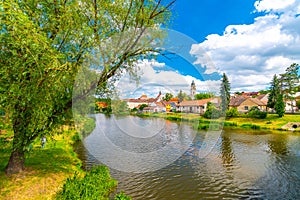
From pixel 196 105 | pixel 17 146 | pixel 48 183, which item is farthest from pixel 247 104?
pixel 17 146

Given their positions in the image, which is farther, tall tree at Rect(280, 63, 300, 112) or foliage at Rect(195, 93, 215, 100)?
tall tree at Rect(280, 63, 300, 112)

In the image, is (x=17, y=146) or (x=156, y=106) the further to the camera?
(x=156, y=106)

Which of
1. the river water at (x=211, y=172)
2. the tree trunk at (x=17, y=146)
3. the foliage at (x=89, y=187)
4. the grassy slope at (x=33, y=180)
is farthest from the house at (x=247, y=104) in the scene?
the tree trunk at (x=17, y=146)

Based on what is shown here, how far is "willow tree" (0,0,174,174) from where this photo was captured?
6707 millimetres

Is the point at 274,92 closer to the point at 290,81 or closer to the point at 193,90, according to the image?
the point at 290,81

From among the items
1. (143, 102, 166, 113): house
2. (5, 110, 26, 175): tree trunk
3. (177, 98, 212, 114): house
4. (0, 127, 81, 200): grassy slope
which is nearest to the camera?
(5, 110, 26, 175): tree trunk

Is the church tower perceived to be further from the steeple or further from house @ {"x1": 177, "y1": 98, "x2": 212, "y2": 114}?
house @ {"x1": 177, "y1": 98, "x2": 212, "y2": 114}

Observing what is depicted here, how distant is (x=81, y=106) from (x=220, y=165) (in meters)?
12.8

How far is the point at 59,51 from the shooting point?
818cm

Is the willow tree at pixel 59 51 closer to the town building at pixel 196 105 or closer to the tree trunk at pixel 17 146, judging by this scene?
the tree trunk at pixel 17 146

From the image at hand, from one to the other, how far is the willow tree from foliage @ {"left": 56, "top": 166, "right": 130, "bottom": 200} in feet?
8.95

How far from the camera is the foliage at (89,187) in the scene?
839 centimetres

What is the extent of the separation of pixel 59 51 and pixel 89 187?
6508 millimetres

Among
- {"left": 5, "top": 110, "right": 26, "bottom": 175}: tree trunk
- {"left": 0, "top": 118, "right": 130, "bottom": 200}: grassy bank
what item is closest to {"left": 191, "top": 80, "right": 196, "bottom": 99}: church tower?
{"left": 0, "top": 118, "right": 130, "bottom": 200}: grassy bank
